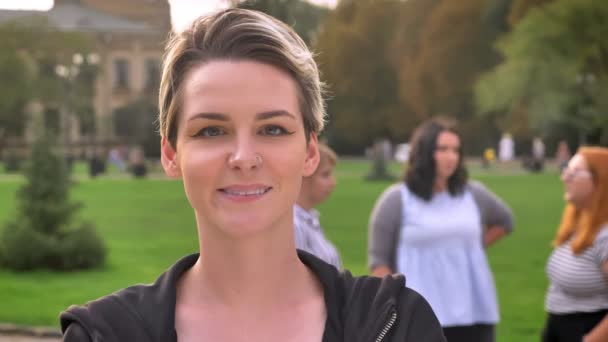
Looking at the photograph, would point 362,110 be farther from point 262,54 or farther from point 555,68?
point 262,54

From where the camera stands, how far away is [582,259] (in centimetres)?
440

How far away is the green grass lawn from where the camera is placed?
371 inches

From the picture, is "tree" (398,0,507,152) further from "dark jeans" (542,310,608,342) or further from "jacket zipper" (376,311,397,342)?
"jacket zipper" (376,311,397,342)

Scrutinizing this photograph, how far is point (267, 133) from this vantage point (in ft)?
5.08

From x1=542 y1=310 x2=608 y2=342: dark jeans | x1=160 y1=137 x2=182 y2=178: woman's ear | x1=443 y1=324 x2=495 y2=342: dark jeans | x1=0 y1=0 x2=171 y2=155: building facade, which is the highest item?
x1=160 y1=137 x2=182 y2=178: woman's ear

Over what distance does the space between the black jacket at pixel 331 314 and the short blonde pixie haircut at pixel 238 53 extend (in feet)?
0.90

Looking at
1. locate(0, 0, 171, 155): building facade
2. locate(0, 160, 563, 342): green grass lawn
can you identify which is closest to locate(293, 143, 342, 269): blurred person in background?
locate(0, 160, 563, 342): green grass lawn

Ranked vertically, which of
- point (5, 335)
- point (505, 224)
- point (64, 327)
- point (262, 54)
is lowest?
point (5, 335)

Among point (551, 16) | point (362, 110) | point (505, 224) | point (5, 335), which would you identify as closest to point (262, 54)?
point (505, 224)

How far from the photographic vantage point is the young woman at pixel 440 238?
4.75m

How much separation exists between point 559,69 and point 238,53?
25.3 metres

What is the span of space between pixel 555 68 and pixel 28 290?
61.8ft

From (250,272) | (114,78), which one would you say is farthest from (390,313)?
(114,78)

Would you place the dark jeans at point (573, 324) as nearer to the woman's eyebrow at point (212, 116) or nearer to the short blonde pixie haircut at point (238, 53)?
the short blonde pixie haircut at point (238, 53)
